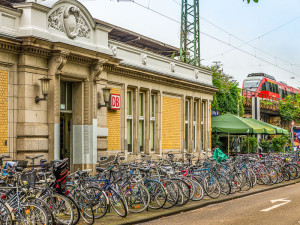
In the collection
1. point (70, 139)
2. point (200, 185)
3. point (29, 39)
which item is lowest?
point (200, 185)

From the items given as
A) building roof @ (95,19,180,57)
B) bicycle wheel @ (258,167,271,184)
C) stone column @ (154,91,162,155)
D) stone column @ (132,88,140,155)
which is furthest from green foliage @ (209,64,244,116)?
bicycle wheel @ (258,167,271,184)

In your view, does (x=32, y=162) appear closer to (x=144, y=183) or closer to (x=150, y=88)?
(x=144, y=183)

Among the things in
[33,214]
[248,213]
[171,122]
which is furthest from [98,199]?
[171,122]

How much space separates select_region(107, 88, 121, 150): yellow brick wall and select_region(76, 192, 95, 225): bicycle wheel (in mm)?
7707

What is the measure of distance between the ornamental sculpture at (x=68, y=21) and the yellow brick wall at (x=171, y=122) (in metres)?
6.98

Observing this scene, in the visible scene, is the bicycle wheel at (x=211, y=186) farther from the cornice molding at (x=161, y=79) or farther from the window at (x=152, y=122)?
the window at (x=152, y=122)

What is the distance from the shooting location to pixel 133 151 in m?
19.5

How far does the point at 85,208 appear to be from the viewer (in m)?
9.95

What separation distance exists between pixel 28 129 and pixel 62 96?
2.48m

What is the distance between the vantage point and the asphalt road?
1039cm

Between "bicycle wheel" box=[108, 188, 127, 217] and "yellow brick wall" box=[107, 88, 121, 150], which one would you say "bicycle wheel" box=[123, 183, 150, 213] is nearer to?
"bicycle wheel" box=[108, 188, 127, 217]

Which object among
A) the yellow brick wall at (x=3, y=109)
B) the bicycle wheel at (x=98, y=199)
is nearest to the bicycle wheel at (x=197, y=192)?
the bicycle wheel at (x=98, y=199)

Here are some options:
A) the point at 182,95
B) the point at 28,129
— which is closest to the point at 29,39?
the point at 28,129

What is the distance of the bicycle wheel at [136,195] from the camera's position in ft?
37.1
